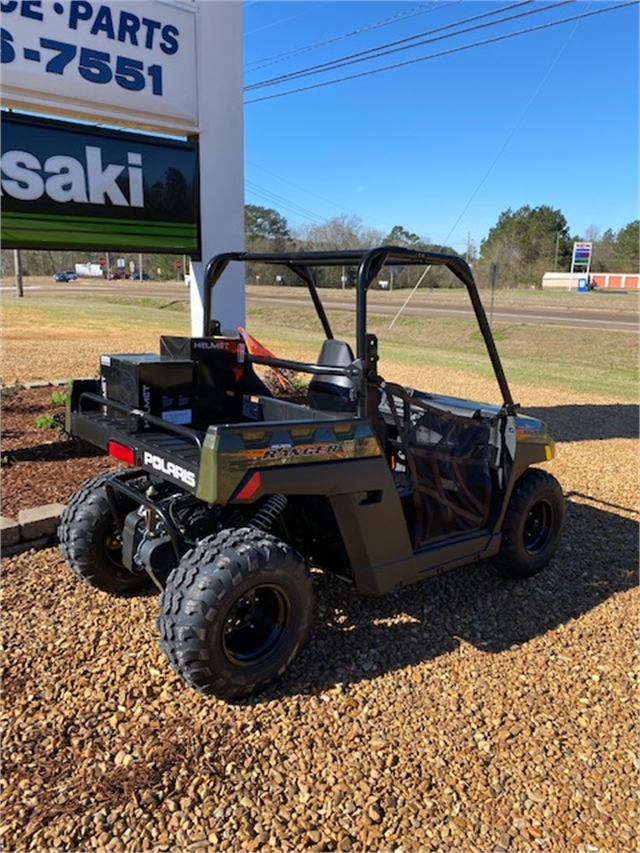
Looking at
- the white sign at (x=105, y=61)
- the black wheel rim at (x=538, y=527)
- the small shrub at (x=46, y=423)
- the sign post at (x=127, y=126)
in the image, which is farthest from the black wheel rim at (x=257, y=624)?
the white sign at (x=105, y=61)

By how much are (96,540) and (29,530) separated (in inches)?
32.2

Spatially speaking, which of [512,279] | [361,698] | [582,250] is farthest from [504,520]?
[582,250]

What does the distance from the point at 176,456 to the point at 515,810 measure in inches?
71.6

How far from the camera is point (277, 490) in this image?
2.80m

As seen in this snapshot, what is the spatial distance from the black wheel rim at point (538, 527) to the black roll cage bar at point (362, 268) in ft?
2.67

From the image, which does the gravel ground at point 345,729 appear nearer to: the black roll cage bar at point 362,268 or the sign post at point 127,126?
the black roll cage bar at point 362,268

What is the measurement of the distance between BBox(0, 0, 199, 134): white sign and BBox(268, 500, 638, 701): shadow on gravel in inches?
176

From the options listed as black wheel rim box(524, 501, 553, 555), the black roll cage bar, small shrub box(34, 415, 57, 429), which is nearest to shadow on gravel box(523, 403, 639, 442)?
black wheel rim box(524, 501, 553, 555)

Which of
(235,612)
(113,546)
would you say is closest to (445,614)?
(235,612)

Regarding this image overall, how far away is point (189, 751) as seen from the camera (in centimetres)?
256

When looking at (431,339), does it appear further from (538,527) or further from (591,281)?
(591,281)

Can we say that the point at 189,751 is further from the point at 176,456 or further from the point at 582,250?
the point at 582,250

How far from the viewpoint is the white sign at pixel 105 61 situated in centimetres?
538

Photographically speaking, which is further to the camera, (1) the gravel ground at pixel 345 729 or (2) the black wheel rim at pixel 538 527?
(2) the black wheel rim at pixel 538 527
